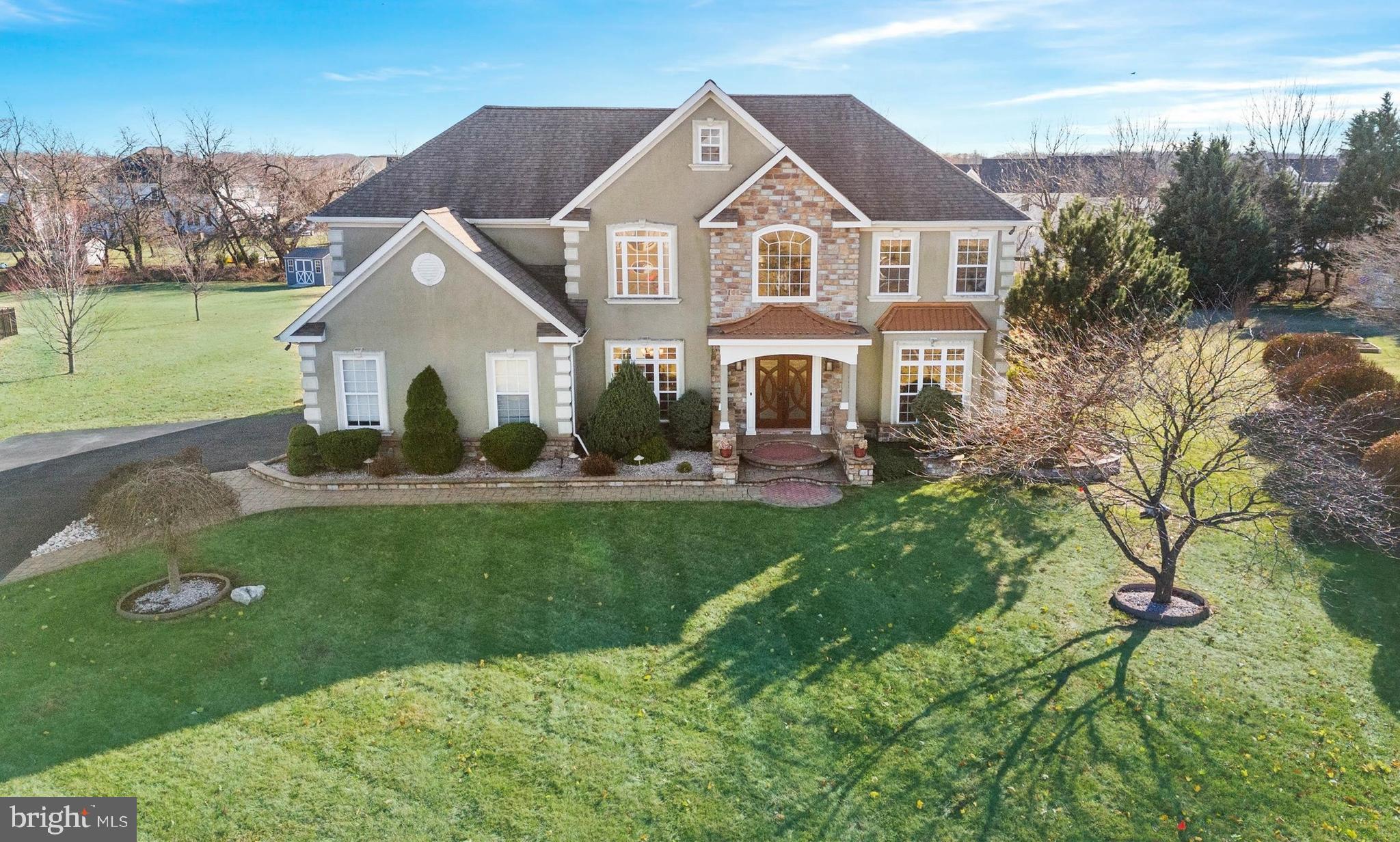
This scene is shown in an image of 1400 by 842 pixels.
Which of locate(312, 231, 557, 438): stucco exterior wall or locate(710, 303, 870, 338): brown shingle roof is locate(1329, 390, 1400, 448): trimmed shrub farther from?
locate(312, 231, 557, 438): stucco exterior wall

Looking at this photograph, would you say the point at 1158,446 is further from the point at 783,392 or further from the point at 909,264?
the point at 783,392

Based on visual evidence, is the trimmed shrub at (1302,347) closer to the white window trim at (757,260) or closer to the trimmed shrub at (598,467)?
the white window trim at (757,260)

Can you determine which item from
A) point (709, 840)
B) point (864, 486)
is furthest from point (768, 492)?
point (709, 840)

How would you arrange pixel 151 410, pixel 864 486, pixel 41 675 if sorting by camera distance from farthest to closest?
pixel 151 410, pixel 864 486, pixel 41 675

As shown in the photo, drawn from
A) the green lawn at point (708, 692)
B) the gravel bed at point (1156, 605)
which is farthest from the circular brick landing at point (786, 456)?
the gravel bed at point (1156, 605)

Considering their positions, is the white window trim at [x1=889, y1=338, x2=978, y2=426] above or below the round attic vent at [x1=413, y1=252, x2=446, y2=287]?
below

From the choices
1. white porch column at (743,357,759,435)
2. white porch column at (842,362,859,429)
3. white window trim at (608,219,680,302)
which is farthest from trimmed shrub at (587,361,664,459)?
Result: white porch column at (842,362,859,429)

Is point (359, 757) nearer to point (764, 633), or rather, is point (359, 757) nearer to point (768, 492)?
point (764, 633)
